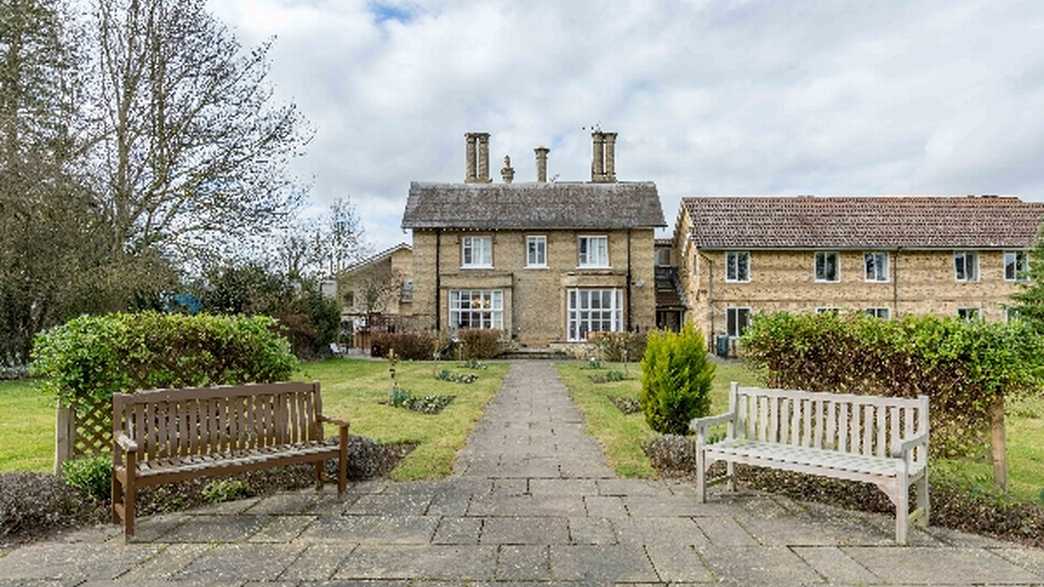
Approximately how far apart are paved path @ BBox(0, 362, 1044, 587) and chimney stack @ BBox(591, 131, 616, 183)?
98.4ft

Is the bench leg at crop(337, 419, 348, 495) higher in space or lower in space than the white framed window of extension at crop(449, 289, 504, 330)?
lower

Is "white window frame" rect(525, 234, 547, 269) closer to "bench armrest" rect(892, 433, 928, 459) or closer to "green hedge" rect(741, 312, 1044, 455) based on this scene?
"green hedge" rect(741, 312, 1044, 455)

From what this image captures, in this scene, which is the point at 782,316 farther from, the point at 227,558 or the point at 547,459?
the point at 227,558

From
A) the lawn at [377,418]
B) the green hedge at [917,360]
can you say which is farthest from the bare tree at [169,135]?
the green hedge at [917,360]

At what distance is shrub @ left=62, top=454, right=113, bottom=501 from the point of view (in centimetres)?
608

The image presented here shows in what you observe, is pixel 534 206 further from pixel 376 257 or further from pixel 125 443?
pixel 125 443

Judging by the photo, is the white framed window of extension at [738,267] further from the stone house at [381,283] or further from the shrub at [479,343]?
the stone house at [381,283]

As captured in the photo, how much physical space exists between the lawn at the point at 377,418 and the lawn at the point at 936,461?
191cm

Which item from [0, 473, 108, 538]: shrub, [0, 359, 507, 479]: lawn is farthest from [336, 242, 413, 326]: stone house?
[0, 473, 108, 538]: shrub

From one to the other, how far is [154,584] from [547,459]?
4.76 m

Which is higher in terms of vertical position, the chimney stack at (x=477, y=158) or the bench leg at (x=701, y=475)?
the chimney stack at (x=477, y=158)

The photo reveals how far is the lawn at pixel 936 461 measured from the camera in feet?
23.9

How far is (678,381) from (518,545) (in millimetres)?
4856

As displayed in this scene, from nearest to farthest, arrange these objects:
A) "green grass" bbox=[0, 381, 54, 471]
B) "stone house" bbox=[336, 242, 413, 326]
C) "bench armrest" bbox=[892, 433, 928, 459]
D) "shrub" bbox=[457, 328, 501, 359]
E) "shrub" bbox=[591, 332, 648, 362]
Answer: "bench armrest" bbox=[892, 433, 928, 459], "green grass" bbox=[0, 381, 54, 471], "shrub" bbox=[591, 332, 648, 362], "shrub" bbox=[457, 328, 501, 359], "stone house" bbox=[336, 242, 413, 326]
